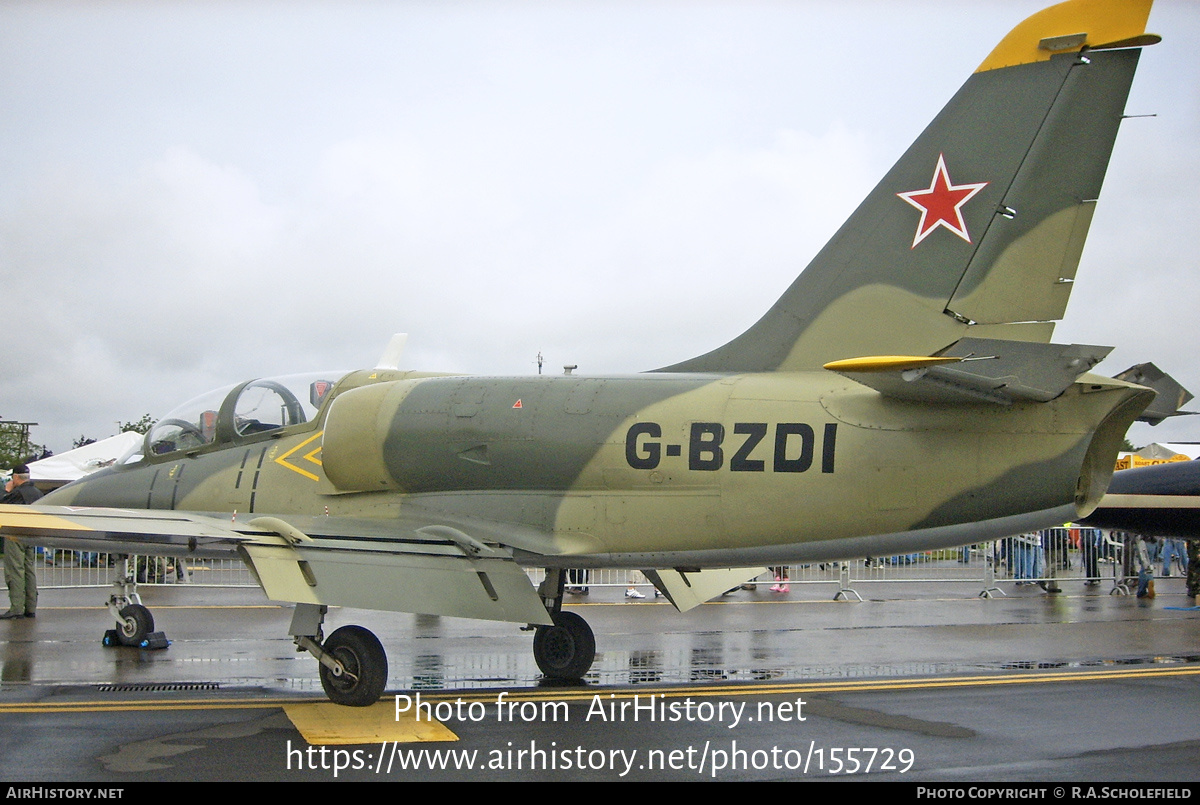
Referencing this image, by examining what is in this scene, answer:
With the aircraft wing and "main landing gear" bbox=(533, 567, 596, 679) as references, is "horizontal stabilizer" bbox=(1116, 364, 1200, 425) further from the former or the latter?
"main landing gear" bbox=(533, 567, 596, 679)

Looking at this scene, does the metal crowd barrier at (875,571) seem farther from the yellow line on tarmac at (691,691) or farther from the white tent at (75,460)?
the yellow line on tarmac at (691,691)

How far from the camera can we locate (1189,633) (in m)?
12.4

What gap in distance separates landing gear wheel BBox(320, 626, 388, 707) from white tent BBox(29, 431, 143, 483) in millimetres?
15815

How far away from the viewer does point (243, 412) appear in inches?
367

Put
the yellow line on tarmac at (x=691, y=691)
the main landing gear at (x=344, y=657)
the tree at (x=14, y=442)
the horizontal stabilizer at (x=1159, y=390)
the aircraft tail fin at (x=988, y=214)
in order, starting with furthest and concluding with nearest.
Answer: the tree at (x=14, y=442), the yellow line on tarmac at (x=691, y=691), the aircraft tail fin at (x=988, y=214), the main landing gear at (x=344, y=657), the horizontal stabilizer at (x=1159, y=390)

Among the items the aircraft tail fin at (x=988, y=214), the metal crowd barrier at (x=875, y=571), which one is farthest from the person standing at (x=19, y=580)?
the aircraft tail fin at (x=988, y=214)

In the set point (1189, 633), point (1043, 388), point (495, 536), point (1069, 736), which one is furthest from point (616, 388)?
point (1189, 633)

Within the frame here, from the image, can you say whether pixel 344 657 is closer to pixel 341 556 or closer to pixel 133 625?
pixel 341 556

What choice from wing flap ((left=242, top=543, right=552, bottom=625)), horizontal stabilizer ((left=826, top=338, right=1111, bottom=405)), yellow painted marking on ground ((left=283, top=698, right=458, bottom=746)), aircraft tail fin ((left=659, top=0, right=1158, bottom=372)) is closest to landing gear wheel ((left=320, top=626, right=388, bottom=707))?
yellow painted marking on ground ((left=283, top=698, right=458, bottom=746))

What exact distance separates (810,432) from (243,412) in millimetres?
5470

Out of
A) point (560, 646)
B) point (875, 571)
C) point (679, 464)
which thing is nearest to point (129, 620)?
point (560, 646)

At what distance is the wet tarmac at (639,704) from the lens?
18.5ft

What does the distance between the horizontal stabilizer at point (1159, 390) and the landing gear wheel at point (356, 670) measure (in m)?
5.62

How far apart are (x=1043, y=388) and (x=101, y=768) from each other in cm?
622
